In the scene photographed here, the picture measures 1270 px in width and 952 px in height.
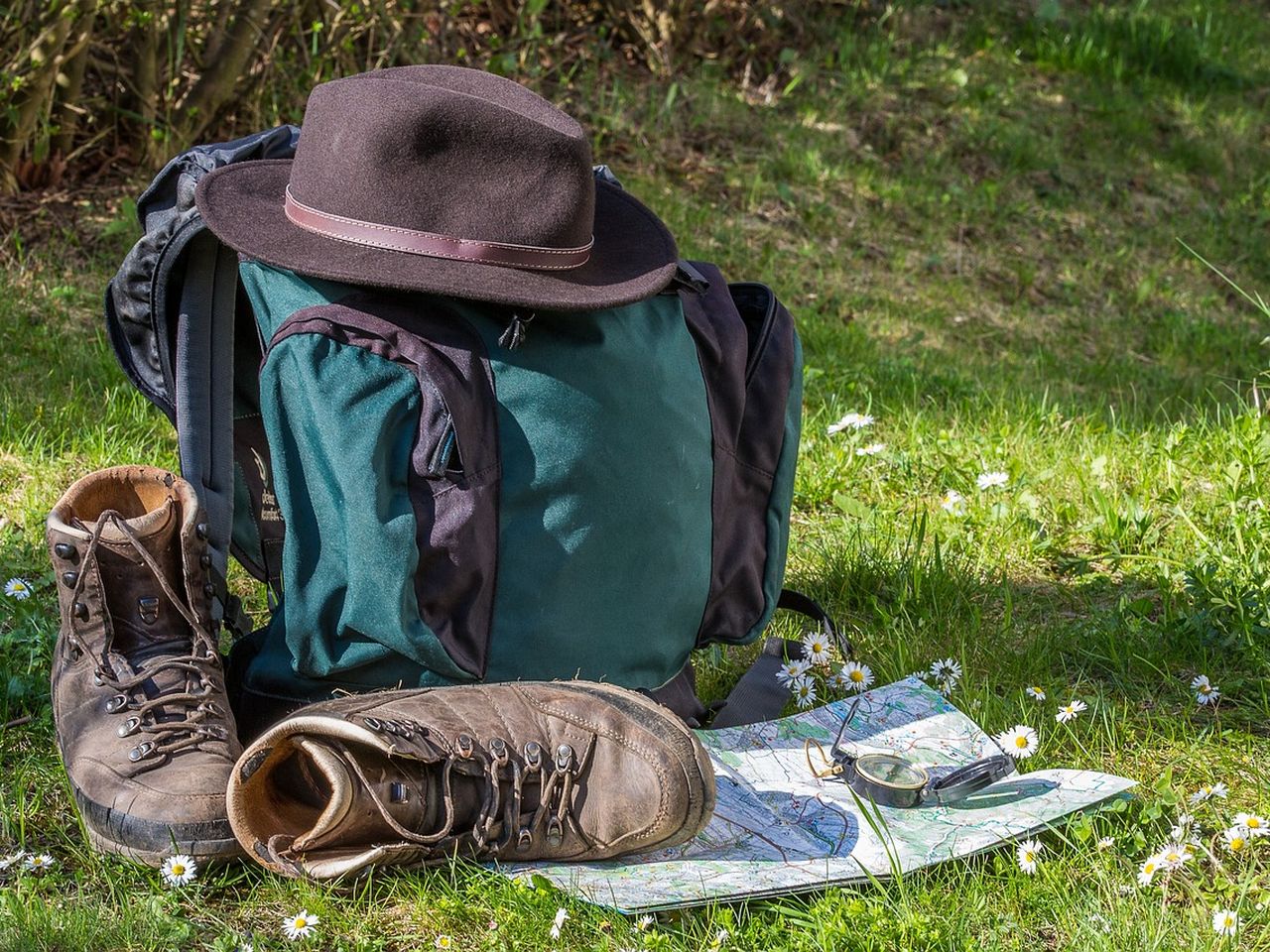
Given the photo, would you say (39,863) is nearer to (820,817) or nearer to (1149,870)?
(820,817)

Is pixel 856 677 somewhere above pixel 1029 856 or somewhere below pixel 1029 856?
below

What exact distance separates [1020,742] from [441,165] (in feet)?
4.53

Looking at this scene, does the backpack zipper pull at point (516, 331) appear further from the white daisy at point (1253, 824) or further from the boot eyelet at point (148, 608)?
the white daisy at point (1253, 824)

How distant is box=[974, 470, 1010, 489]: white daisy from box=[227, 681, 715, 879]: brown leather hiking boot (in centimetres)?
151

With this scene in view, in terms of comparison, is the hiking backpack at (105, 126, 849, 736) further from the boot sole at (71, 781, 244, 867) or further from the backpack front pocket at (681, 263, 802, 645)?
the boot sole at (71, 781, 244, 867)

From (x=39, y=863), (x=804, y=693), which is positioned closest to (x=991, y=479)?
(x=804, y=693)

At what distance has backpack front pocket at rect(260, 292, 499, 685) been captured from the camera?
2.04m

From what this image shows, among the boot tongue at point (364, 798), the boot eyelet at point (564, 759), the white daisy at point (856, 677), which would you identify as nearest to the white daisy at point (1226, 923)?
the white daisy at point (856, 677)

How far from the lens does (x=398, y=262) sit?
81.5 inches

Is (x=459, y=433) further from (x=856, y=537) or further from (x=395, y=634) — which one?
(x=856, y=537)

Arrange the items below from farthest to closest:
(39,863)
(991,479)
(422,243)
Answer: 1. (991,479)
2. (422,243)
3. (39,863)

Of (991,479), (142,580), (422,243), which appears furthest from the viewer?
(991,479)


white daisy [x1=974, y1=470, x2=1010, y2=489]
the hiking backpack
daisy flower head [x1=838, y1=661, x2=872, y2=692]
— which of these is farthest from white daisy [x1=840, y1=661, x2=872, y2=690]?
white daisy [x1=974, y1=470, x2=1010, y2=489]

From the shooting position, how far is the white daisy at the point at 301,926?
1.89 m
